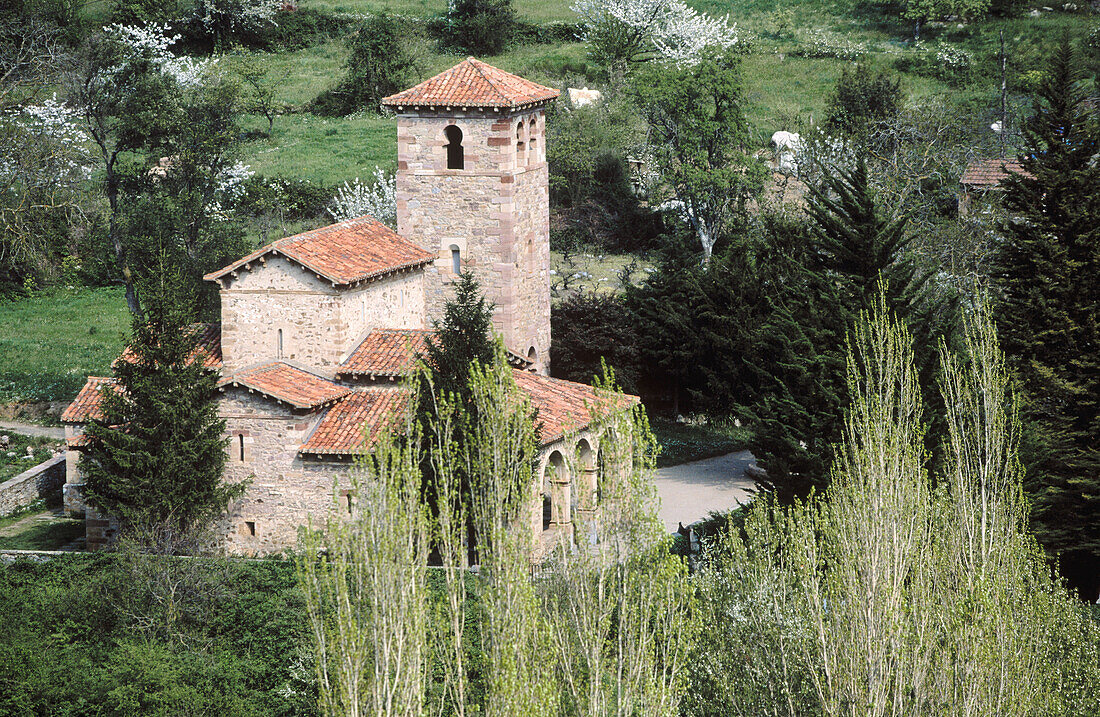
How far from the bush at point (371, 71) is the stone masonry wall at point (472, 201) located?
32311 millimetres

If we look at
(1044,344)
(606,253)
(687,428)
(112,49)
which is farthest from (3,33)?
(1044,344)

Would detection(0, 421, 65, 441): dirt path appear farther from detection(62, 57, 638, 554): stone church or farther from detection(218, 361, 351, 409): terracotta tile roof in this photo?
detection(218, 361, 351, 409): terracotta tile roof

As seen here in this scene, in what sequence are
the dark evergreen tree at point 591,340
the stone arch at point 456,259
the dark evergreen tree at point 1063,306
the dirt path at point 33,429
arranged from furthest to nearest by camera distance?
the dark evergreen tree at point 591,340 → the dirt path at point 33,429 → the stone arch at point 456,259 → the dark evergreen tree at point 1063,306

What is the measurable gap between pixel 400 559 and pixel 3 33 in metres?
40.7

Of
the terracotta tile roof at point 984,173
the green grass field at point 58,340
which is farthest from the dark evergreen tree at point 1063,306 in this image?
the green grass field at point 58,340

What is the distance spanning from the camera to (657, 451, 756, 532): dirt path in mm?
31438

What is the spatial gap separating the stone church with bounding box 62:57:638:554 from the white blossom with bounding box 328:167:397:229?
48.1 ft

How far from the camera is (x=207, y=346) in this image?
99.2 ft

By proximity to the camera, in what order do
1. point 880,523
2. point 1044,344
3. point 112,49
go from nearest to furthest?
1. point 880,523
2. point 1044,344
3. point 112,49

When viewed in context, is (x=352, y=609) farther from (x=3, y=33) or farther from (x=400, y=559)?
(x=3, y=33)

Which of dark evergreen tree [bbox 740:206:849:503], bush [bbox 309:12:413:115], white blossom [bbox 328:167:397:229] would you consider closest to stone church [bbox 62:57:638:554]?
dark evergreen tree [bbox 740:206:849:503]

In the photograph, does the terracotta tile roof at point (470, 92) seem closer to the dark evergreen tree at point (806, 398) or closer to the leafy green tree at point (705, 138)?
the dark evergreen tree at point (806, 398)

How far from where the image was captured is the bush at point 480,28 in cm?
7019

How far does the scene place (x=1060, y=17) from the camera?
228ft
